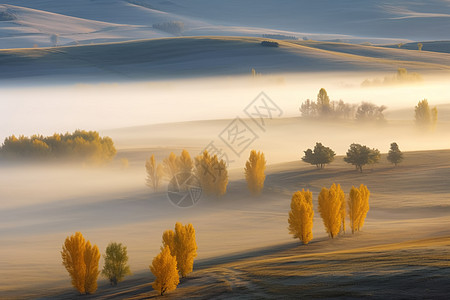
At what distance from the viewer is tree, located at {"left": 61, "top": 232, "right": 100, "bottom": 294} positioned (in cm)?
4600

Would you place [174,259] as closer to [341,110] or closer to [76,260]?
[76,260]

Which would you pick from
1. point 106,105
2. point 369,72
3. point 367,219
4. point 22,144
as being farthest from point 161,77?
point 367,219

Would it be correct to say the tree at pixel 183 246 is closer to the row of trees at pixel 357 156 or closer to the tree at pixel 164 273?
the tree at pixel 164 273

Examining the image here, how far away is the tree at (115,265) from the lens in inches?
1886

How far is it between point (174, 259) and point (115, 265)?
7.05m

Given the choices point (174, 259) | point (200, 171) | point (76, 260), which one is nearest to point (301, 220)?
point (174, 259)

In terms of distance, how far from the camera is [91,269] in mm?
46781

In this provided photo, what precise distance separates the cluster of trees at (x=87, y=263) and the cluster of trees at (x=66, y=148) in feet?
184

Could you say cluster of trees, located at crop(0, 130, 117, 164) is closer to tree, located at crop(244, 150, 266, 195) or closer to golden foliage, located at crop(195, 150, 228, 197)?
golden foliage, located at crop(195, 150, 228, 197)

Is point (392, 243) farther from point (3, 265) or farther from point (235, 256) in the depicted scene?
point (3, 265)

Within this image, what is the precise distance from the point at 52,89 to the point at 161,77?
1156 inches

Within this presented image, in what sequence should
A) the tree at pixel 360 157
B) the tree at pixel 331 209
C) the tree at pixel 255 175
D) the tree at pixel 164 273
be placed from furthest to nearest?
1. the tree at pixel 360 157
2. the tree at pixel 255 175
3. the tree at pixel 331 209
4. the tree at pixel 164 273

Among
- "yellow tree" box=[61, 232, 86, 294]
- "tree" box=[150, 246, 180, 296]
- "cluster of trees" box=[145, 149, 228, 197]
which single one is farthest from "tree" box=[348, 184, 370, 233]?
"cluster of trees" box=[145, 149, 228, 197]

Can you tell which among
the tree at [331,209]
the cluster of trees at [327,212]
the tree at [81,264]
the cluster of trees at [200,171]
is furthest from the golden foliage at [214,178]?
the tree at [81,264]
